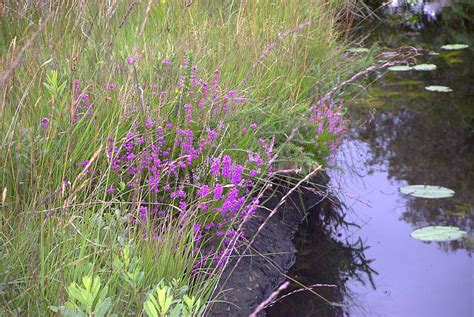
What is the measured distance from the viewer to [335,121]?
14.0ft

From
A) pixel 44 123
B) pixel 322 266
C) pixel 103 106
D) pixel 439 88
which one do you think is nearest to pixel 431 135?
pixel 439 88

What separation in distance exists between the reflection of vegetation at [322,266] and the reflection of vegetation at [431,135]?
51 cm

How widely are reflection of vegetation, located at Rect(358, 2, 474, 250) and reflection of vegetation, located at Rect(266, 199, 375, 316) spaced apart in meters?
0.51

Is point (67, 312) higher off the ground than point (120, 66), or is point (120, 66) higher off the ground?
point (120, 66)

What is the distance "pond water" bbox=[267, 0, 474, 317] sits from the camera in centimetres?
366

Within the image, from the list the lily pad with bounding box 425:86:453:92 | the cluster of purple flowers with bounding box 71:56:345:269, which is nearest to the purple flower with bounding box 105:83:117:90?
the cluster of purple flowers with bounding box 71:56:345:269

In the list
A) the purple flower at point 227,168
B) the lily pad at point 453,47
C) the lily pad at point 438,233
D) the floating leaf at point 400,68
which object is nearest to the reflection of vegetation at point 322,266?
the lily pad at point 438,233

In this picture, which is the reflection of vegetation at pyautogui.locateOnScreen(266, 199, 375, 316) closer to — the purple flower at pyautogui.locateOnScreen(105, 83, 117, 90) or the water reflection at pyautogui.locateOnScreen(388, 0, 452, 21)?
the purple flower at pyautogui.locateOnScreen(105, 83, 117, 90)

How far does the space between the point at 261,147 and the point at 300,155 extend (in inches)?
12.5

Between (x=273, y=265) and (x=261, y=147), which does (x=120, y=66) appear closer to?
(x=261, y=147)

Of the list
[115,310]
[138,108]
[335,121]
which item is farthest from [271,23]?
[115,310]

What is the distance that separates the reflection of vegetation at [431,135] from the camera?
14.9ft

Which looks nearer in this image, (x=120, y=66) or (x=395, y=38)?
(x=120, y=66)

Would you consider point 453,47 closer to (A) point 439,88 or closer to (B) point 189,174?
(A) point 439,88
